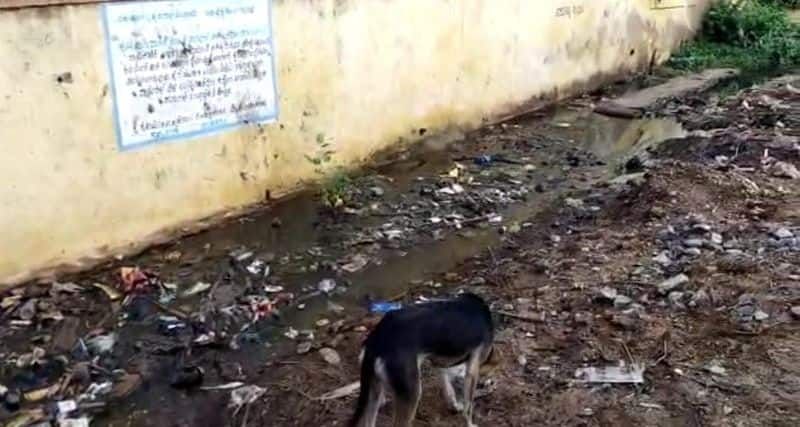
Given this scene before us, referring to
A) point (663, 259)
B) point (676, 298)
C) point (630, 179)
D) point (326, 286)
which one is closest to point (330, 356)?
point (326, 286)

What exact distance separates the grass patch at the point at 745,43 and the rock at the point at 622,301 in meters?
7.66

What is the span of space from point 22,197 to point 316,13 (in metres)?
2.72

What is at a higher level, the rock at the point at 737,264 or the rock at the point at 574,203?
the rock at the point at 737,264

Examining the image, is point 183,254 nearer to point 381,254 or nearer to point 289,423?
point 381,254

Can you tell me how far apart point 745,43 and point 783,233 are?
827 centimetres

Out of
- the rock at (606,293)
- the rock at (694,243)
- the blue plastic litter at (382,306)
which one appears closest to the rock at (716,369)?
the rock at (606,293)

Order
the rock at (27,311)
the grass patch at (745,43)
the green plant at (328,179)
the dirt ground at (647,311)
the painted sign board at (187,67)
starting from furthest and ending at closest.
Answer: the grass patch at (745,43) < the green plant at (328,179) < the painted sign board at (187,67) < the rock at (27,311) < the dirt ground at (647,311)

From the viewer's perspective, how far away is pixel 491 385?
12.7 feet

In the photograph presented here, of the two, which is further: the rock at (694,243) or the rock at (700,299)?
the rock at (694,243)

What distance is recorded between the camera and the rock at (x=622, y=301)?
4.48m

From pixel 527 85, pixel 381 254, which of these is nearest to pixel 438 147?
pixel 527 85

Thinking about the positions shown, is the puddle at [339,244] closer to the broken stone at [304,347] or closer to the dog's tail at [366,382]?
the broken stone at [304,347]

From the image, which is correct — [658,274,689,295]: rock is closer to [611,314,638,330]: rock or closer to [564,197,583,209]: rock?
[611,314,638,330]: rock

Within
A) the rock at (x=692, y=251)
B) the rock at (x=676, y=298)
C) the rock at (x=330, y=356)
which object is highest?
the rock at (x=692, y=251)
